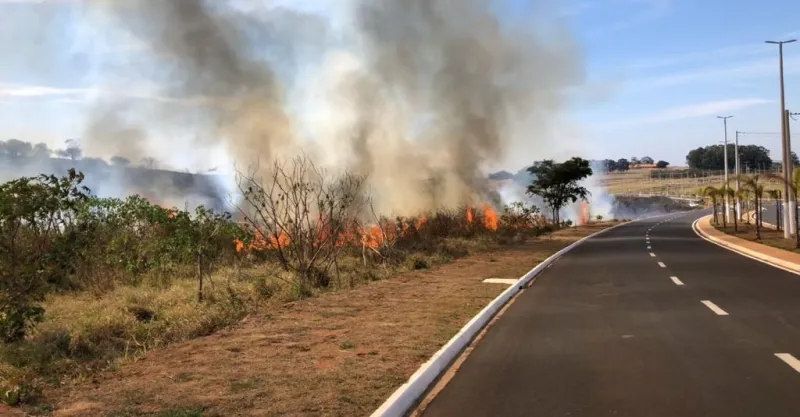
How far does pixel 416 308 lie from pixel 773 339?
4783 mm

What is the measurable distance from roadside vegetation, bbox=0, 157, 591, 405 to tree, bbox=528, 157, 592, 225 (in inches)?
808

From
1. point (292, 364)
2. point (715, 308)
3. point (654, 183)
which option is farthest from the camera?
point (654, 183)

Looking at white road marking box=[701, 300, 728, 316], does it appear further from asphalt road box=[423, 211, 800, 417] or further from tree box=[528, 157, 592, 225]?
tree box=[528, 157, 592, 225]

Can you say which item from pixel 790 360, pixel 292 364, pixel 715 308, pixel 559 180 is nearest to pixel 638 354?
pixel 790 360

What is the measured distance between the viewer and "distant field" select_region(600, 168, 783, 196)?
118000 millimetres

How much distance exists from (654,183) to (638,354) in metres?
137

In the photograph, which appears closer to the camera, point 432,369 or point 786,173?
point 432,369

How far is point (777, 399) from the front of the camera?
16.0 feet

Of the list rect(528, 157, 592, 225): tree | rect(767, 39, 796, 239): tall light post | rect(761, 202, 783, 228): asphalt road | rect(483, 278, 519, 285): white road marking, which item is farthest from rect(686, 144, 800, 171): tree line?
rect(483, 278, 519, 285): white road marking

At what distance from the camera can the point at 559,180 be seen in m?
44.2

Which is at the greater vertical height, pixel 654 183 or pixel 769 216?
pixel 654 183

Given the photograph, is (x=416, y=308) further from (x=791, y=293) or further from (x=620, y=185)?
(x=620, y=185)

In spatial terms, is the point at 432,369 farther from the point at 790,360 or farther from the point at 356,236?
the point at 356,236

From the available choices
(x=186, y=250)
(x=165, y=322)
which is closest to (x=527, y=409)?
(x=165, y=322)
